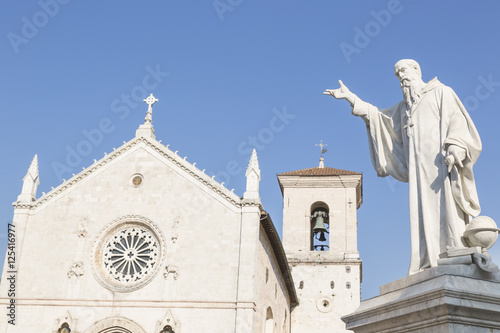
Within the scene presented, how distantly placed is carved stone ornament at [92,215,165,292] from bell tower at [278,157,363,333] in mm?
10657

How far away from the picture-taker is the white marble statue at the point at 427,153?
4164 millimetres

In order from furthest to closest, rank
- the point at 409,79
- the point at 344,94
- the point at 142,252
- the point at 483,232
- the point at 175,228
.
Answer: the point at 142,252, the point at 175,228, the point at 344,94, the point at 409,79, the point at 483,232

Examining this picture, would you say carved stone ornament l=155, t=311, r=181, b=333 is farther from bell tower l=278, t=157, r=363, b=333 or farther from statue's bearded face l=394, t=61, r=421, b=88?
statue's bearded face l=394, t=61, r=421, b=88

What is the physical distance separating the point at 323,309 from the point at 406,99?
28518 millimetres

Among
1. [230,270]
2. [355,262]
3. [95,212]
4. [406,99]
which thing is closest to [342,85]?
[406,99]

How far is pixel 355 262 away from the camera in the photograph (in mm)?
31922

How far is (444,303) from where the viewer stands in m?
3.47

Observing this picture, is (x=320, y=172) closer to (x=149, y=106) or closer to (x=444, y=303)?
(x=149, y=106)

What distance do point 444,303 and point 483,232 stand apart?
66cm

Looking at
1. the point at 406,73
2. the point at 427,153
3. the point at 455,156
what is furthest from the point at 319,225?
the point at 455,156

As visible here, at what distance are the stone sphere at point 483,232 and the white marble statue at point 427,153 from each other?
6.0 inches

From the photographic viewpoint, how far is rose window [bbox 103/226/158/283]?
77.5 ft

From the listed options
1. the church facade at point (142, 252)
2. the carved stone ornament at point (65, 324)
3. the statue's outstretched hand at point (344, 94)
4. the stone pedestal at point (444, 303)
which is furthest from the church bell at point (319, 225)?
the stone pedestal at point (444, 303)

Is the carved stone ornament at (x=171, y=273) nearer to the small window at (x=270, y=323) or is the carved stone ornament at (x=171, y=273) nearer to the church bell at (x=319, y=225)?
the small window at (x=270, y=323)
